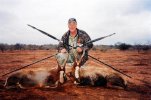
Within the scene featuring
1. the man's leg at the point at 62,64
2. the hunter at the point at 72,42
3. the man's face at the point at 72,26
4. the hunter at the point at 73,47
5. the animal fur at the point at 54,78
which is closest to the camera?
the animal fur at the point at 54,78

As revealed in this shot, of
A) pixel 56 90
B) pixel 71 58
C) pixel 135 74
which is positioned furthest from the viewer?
pixel 135 74

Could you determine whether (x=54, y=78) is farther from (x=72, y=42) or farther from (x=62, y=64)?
(x=72, y=42)

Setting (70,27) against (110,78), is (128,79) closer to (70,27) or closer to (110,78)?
(110,78)

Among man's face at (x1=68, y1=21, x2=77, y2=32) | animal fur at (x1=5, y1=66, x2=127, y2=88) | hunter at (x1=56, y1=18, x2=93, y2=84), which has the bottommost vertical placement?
animal fur at (x1=5, y1=66, x2=127, y2=88)

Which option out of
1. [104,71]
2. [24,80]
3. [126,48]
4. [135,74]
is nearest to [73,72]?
[104,71]

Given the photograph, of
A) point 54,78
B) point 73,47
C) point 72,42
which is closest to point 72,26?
point 72,42

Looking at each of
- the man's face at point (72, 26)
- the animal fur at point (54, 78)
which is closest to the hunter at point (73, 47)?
the man's face at point (72, 26)

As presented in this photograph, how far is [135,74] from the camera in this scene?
10148mm

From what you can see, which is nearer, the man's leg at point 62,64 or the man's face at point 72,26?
the man's leg at point 62,64

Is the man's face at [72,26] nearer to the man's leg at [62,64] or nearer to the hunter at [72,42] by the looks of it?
the hunter at [72,42]

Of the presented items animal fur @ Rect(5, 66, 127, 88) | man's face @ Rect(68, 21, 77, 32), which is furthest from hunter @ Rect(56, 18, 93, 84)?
animal fur @ Rect(5, 66, 127, 88)

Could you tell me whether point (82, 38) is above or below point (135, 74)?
above

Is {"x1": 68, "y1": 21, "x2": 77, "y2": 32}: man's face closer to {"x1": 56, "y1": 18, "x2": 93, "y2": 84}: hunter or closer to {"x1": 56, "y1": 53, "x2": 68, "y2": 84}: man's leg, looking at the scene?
{"x1": 56, "y1": 18, "x2": 93, "y2": 84}: hunter

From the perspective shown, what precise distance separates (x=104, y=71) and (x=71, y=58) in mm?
1145
